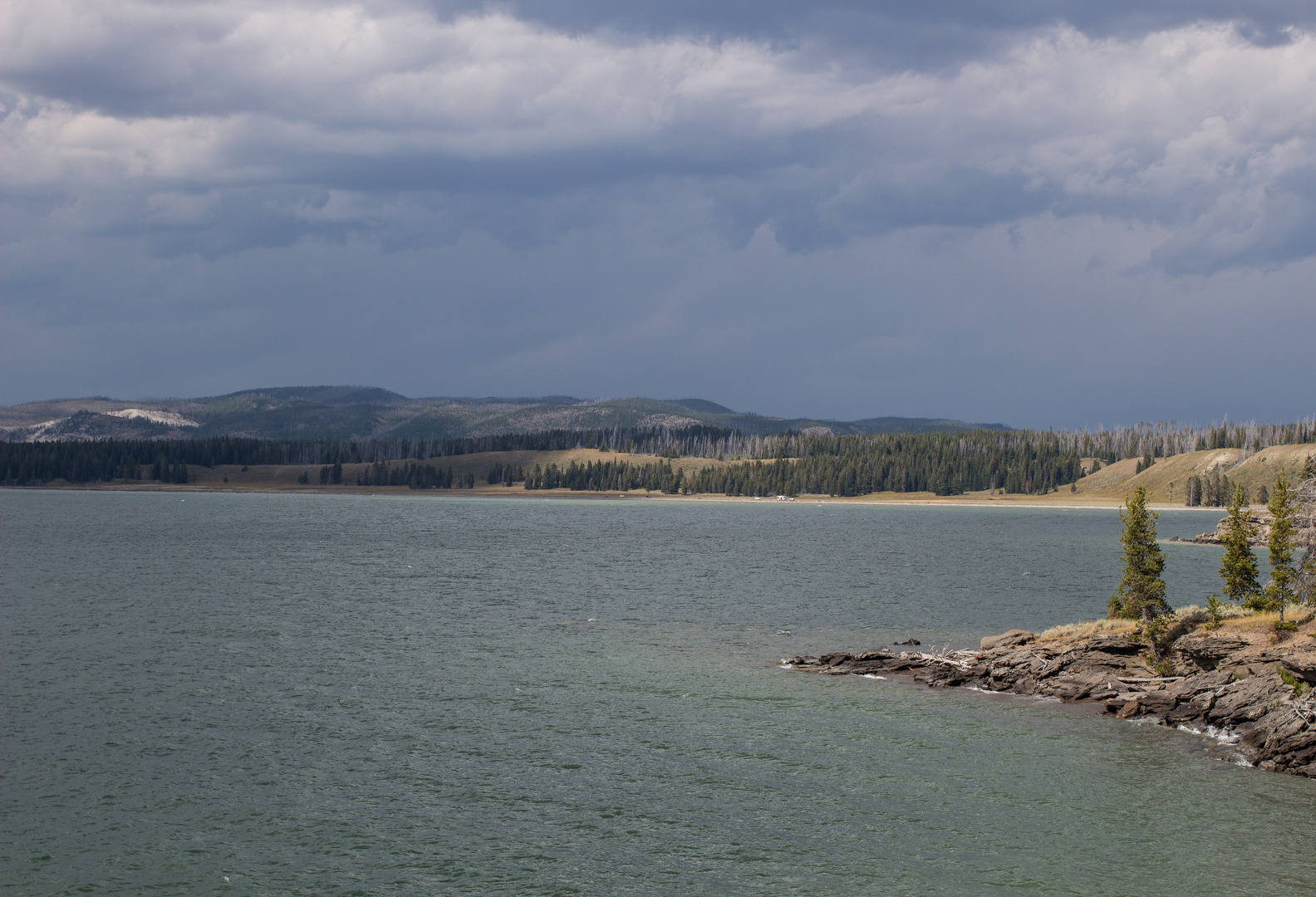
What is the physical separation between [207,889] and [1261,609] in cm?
5293

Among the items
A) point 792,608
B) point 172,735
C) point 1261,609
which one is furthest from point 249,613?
point 1261,609

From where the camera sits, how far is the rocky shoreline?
36594 mm

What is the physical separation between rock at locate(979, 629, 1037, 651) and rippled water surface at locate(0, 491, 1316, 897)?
7.17 m

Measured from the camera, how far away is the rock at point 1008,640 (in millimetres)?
52156

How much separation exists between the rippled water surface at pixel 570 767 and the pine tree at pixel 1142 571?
10411 millimetres

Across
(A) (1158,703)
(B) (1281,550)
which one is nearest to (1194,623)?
(B) (1281,550)

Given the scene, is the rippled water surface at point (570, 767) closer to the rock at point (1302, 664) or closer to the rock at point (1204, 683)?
the rock at point (1204, 683)

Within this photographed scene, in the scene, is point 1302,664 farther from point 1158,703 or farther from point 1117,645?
point 1117,645

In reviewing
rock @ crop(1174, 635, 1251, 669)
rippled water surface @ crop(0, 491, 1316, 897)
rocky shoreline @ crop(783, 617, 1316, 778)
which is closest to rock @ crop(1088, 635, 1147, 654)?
rocky shoreline @ crop(783, 617, 1316, 778)

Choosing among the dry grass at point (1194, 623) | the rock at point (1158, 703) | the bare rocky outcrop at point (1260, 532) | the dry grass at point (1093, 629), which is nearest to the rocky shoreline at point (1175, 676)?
the rock at point (1158, 703)

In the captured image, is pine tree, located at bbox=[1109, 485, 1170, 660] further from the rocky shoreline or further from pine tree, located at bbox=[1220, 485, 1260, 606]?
pine tree, located at bbox=[1220, 485, 1260, 606]

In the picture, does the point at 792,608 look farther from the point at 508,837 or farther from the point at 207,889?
the point at 207,889

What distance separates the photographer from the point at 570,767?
33969 mm

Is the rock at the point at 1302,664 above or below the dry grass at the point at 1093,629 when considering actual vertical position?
above
